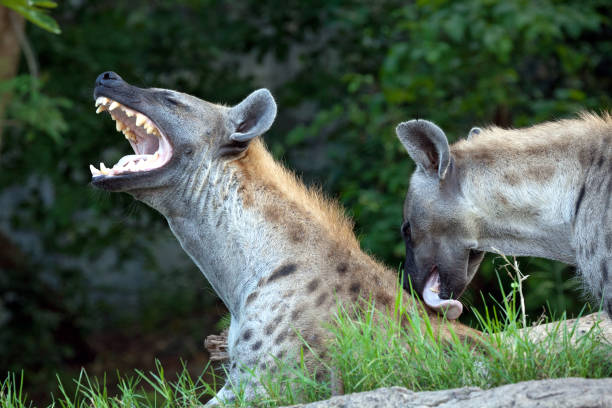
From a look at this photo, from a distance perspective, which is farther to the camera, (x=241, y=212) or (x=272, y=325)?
(x=241, y=212)

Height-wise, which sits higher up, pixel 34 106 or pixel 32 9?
pixel 32 9

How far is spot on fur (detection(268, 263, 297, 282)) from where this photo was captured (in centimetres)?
403

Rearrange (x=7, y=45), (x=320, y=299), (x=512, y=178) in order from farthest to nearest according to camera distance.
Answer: (x=7, y=45) → (x=512, y=178) → (x=320, y=299)

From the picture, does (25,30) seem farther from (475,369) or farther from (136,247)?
(475,369)

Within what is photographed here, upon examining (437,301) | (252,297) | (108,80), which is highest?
(108,80)

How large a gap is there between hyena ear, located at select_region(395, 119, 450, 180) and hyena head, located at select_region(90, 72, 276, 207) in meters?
0.65

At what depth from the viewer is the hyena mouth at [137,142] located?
13.6 feet

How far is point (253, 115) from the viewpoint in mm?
4348

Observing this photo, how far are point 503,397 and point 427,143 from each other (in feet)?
5.67

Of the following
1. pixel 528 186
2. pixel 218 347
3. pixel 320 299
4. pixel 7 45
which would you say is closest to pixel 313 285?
pixel 320 299

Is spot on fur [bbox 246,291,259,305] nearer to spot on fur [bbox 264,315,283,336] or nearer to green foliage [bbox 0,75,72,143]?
spot on fur [bbox 264,315,283,336]

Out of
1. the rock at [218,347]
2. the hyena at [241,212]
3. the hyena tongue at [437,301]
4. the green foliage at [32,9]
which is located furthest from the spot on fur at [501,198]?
the green foliage at [32,9]

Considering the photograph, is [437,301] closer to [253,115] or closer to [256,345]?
[256,345]

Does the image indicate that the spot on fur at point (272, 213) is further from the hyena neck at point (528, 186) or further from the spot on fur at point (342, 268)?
the hyena neck at point (528, 186)
